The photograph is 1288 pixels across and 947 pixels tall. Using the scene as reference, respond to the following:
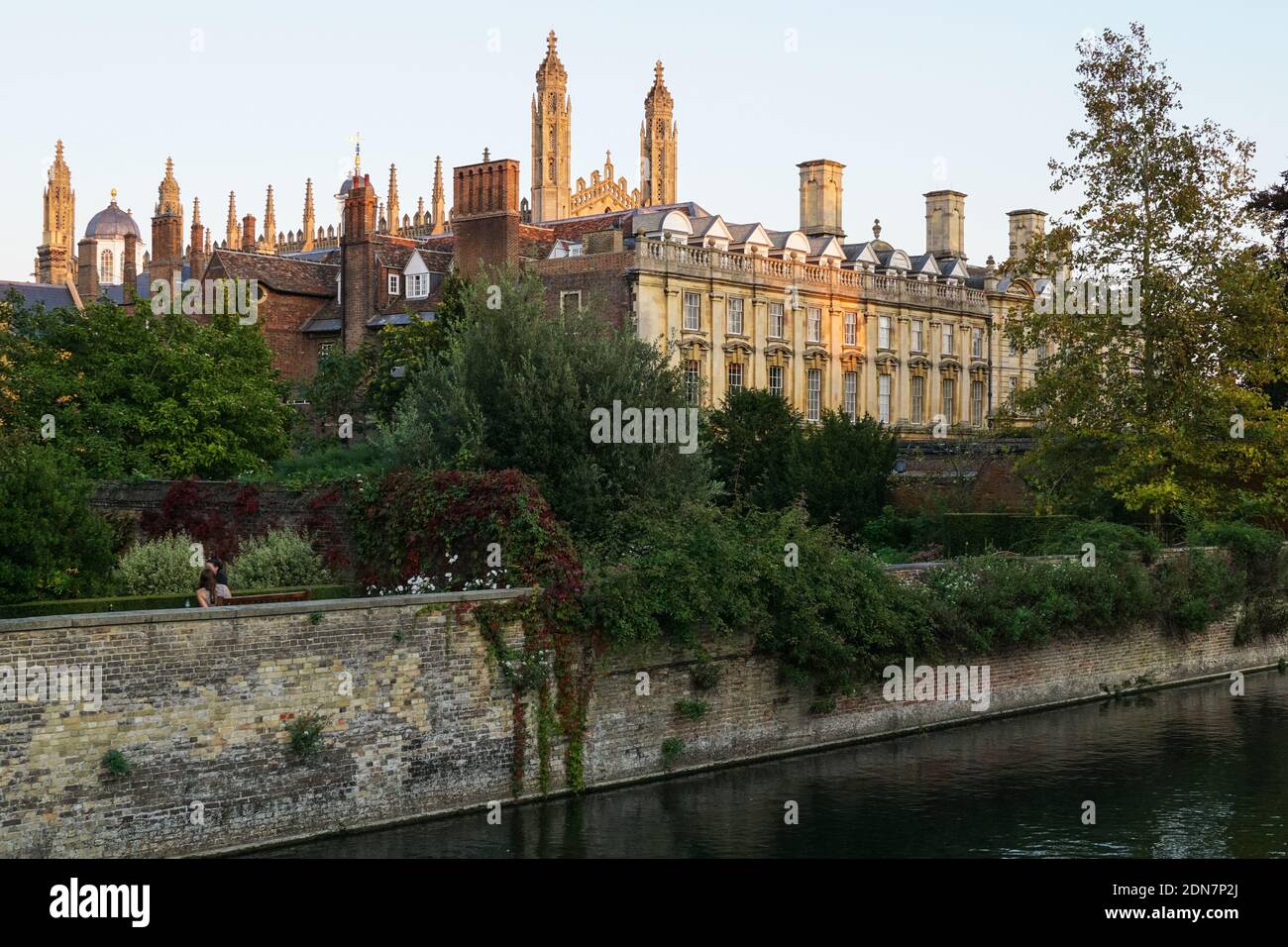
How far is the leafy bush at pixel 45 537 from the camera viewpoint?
24.8 m

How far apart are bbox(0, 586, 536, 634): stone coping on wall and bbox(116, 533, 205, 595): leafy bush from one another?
24.2 feet

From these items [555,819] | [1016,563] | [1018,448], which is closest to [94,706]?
[555,819]

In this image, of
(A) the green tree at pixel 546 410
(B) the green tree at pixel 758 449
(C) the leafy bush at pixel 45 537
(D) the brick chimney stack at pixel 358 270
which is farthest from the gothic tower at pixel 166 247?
(C) the leafy bush at pixel 45 537

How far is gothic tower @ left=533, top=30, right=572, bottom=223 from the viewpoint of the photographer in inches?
3927

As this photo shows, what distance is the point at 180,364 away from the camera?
139 ft

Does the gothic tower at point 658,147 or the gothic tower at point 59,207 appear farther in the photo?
the gothic tower at point 59,207

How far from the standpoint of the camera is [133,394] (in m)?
41.6

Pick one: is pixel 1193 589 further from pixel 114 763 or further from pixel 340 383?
pixel 340 383

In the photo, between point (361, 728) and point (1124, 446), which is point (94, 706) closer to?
point (361, 728)

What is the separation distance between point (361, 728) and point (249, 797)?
186 cm

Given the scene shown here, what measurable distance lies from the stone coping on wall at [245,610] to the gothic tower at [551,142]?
258 ft

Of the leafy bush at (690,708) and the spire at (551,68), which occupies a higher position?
the spire at (551,68)

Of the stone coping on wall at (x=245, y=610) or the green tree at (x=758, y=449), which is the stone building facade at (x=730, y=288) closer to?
the green tree at (x=758, y=449)

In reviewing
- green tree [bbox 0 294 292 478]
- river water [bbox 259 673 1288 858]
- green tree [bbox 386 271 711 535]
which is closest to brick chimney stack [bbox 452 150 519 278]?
green tree [bbox 0 294 292 478]
